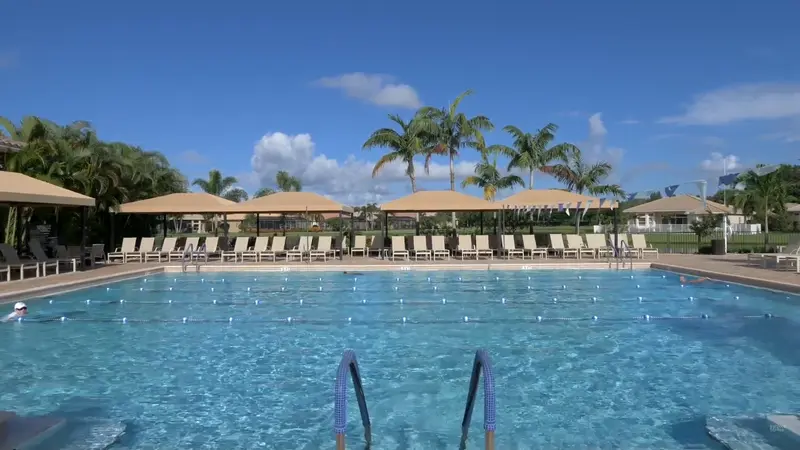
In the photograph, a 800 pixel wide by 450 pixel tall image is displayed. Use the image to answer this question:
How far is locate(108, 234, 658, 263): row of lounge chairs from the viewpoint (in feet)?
62.8

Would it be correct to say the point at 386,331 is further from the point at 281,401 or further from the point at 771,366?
the point at 771,366

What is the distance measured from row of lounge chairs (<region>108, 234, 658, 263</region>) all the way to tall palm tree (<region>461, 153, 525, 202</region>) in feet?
19.3

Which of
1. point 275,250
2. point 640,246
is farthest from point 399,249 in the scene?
point 640,246

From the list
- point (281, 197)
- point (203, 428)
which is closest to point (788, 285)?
point (203, 428)

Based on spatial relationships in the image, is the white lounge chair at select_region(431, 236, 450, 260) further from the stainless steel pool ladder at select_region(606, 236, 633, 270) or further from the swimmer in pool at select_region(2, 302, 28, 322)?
the swimmer in pool at select_region(2, 302, 28, 322)

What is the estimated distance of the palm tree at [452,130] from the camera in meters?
25.3

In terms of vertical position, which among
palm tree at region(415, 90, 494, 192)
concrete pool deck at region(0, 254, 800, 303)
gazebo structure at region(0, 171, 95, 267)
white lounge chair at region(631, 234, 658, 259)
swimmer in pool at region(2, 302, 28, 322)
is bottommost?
swimmer in pool at region(2, 302, 28, 322)

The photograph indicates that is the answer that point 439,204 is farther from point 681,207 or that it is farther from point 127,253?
point 681,207

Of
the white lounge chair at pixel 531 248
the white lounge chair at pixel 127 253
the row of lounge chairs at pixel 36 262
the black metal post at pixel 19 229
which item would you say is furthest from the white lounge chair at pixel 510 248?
the black metal post at pixel 19 229

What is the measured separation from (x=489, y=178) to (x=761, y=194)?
12241mm

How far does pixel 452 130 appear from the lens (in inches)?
1010

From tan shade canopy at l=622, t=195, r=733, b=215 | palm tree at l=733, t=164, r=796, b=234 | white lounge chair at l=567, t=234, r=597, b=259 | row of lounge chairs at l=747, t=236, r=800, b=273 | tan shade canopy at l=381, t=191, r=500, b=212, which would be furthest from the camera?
palm tree at l=733, t=164, r=796, b=234

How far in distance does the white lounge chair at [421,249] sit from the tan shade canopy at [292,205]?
8.35ft

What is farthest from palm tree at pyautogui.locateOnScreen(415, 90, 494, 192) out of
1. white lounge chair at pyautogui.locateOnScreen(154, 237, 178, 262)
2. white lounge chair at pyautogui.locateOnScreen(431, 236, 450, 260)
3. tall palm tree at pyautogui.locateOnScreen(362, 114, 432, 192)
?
white lounge chair at pyautogui.locateOnScreen(154, 237, 178, 262)
